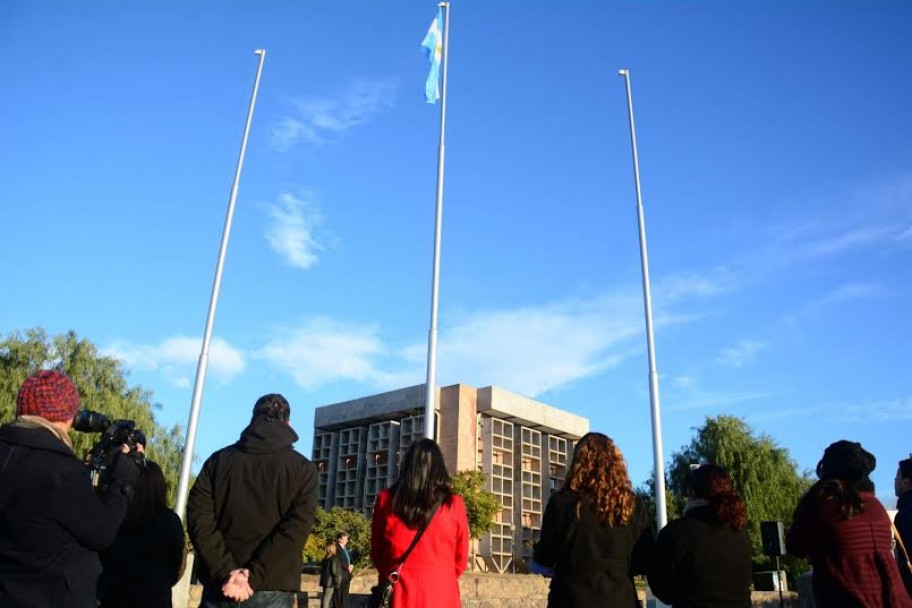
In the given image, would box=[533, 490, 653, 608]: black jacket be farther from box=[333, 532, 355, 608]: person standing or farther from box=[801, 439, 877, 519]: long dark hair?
box=[333, 532, 355, 608]: person standing

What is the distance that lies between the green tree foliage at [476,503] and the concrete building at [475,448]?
821cm

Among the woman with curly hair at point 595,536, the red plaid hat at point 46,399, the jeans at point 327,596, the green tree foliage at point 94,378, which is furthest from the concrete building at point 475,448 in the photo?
the red plaid hat at point 46,399

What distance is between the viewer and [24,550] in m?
3.19

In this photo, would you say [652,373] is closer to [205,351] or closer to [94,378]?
[205,351]

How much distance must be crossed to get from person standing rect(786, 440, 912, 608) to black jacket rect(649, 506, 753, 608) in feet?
1.37

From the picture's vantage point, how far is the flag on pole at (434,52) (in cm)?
1816

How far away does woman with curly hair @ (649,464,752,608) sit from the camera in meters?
4.54

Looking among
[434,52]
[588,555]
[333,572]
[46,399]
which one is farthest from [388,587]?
[434,52]

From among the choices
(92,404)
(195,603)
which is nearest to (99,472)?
(195,603)

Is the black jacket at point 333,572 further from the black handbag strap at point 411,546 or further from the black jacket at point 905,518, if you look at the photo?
the black jacket at point 905,518

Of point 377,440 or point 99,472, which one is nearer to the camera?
point 99,472

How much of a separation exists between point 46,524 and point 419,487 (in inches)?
77.6

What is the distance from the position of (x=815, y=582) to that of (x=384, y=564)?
271cm

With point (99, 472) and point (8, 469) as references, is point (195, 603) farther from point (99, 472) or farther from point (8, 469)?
point (8, 469)
